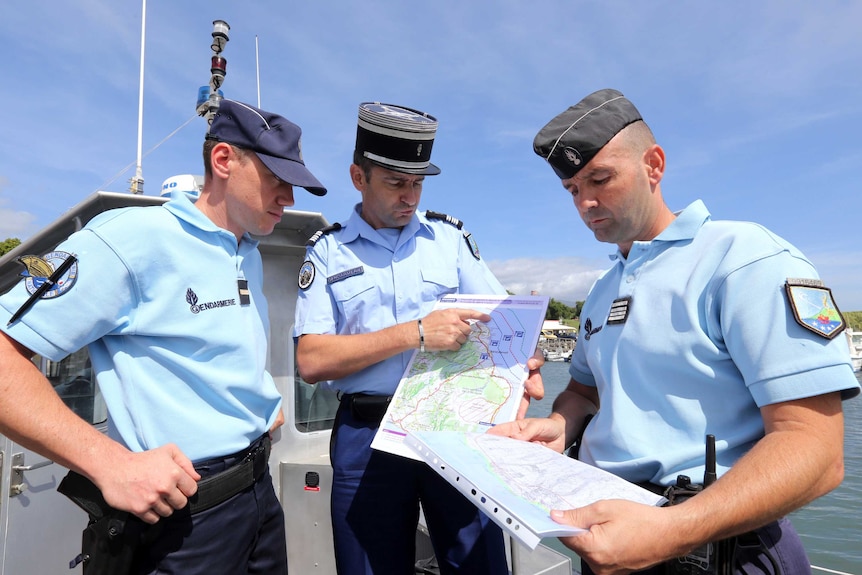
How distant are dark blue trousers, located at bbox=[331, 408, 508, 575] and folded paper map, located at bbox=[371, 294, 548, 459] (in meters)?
0.29

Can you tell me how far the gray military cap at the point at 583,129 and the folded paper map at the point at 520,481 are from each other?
0.80m

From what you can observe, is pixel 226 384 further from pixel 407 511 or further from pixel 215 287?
pixel 407 511

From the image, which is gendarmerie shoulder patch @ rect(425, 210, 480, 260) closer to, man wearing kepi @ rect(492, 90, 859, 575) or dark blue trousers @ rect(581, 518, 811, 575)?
man wearing kepi @ rect(492, 90, 859, 575)

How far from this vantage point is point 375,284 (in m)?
2.12

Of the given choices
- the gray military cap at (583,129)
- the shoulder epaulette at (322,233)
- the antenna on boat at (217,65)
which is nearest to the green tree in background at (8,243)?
the antenna on boat at (217,65)

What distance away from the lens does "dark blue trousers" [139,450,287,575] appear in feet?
4.89

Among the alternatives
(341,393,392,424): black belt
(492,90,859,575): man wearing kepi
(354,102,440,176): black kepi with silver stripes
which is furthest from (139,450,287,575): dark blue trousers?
(354,102,440,176): black kepi with silver stripes

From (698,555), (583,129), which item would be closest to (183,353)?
(583,129)

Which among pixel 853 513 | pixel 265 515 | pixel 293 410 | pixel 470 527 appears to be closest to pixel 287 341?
pixel 293 410

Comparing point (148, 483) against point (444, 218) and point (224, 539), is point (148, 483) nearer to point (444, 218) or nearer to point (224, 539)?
point (224, 539)

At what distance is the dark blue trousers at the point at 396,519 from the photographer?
193 cm

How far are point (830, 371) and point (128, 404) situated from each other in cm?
172

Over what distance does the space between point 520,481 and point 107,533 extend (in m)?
1.09

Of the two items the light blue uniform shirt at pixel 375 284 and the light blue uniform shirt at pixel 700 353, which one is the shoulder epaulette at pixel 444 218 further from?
the light blue uniform shirt at pixel 700 353
